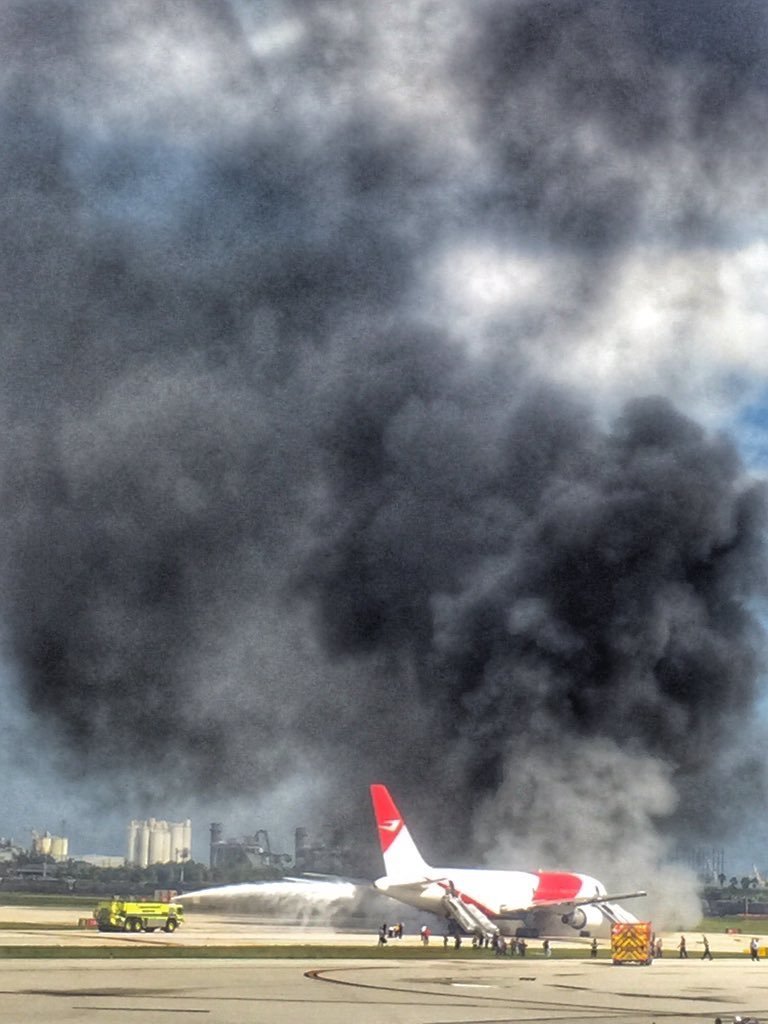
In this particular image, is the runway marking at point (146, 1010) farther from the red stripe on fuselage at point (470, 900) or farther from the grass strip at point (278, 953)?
the red stripe on fuselage at point (470, 900)

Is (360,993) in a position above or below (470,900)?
below

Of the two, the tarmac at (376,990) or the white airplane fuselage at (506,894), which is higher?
the white airplane fuselage at (506,894)

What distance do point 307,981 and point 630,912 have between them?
64.5m

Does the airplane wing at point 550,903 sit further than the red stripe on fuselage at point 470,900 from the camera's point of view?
Yes

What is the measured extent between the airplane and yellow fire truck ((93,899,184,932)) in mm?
15399

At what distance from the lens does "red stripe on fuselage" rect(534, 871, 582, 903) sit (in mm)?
96938

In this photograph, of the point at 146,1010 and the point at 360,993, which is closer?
the point at 146,1010

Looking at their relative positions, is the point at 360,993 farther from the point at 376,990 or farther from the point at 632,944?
the point at 632,944

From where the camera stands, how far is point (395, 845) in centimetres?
9981

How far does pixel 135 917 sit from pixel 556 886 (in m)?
29.5

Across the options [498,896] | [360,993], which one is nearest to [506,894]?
[498,896]

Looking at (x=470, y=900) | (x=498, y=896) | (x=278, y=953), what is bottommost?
(x=278, y=953)

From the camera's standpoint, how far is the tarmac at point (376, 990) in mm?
34844

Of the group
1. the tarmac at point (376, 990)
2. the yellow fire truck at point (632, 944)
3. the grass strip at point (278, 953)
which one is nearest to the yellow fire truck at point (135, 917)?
the grass strip at point (278, 953)
